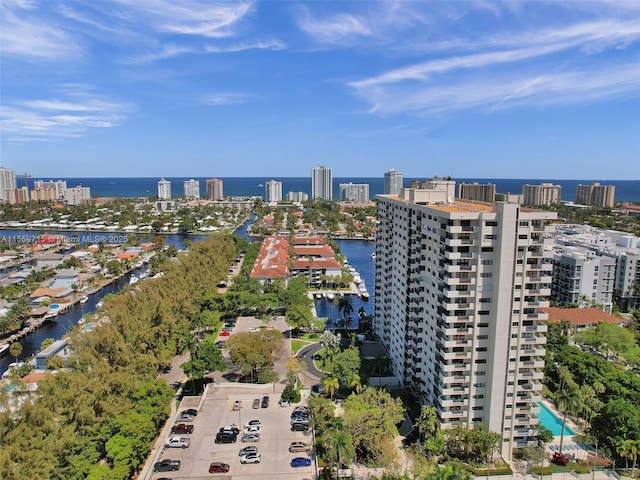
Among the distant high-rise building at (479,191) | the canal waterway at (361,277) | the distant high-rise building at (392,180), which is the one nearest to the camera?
the distant high-rise building at (479,191)

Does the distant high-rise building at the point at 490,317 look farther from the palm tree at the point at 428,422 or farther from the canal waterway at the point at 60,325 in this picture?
the canal waterway at the point at 60,325

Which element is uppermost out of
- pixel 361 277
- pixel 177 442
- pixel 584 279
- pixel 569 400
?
pixel 584 279

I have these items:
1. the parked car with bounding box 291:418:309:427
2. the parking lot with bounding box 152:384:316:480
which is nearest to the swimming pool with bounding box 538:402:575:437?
the parked car with bounding box 291:418:309:427

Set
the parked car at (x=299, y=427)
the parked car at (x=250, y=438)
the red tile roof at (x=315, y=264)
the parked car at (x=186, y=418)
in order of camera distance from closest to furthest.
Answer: the parked car at (x=250, y=438), the parked car at (x=299, y=427), the parked car at (x=186, y=418), the red tile roof at (x=315, y=264)

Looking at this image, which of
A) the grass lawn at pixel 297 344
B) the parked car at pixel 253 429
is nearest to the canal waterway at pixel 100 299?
the grass lawn at pixel 297 344

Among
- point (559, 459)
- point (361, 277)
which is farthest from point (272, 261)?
point (559, 459)

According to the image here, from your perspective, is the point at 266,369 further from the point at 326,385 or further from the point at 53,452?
the point at 53,452

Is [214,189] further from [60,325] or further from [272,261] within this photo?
[60,325]

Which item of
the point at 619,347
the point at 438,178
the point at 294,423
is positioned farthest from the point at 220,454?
the point at 619,347
